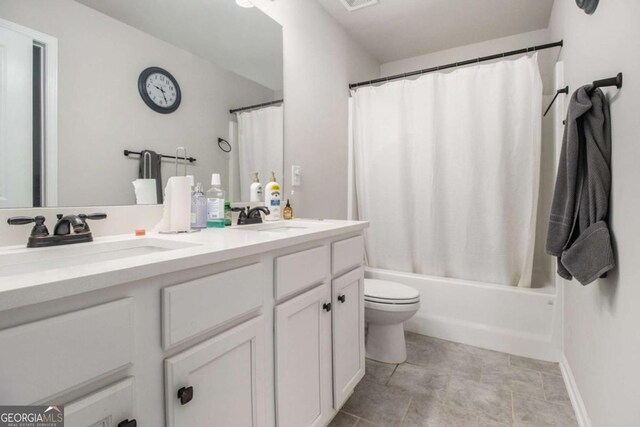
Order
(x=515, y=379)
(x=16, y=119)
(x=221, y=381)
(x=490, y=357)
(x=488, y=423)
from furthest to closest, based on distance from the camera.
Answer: (x=490, y=357)
(x=515, y=379)
(x=488, y=423)
(x=16, y=119)
(x=221, y=381)

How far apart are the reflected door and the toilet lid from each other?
1.58 m

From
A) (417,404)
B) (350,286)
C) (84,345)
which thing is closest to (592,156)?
(350,286)

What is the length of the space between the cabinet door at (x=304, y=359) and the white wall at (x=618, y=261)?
3.10 feet

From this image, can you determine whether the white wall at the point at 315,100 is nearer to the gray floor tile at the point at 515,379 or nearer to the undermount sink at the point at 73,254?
the undermount sink at the point at 73,254

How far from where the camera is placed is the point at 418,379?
1742mm

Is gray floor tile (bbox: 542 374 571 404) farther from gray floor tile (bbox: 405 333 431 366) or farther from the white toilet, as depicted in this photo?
the white toilet

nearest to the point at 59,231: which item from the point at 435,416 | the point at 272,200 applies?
the point at 272,200

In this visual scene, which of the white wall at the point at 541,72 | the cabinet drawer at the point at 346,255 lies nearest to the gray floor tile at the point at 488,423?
the cabinet drawer at the point at 346,255

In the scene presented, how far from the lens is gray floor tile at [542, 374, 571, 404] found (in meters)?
1.56

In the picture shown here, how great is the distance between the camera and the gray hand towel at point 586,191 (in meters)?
1.13

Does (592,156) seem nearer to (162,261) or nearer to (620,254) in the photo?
(620,254)

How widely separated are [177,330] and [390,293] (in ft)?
4.61

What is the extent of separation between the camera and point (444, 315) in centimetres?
223

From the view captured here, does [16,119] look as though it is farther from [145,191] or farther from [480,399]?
[480,399]
